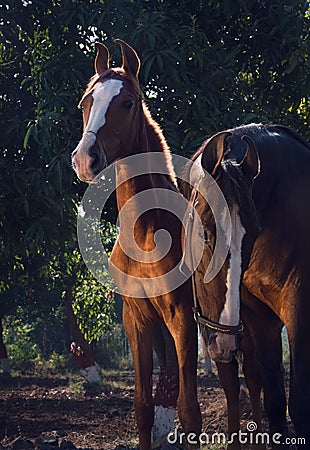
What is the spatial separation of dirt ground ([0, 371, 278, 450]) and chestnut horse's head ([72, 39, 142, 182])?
343 centimetres

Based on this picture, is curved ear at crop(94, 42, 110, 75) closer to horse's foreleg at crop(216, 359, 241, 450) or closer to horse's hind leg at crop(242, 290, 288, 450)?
horse's hind leg at crop(242, 290, 288, 450)

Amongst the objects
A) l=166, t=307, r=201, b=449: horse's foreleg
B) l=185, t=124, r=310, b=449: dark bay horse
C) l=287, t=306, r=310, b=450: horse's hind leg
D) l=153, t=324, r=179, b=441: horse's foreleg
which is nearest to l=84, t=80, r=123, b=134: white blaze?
l=185, t=124, r=310, b=449: dark bay horse

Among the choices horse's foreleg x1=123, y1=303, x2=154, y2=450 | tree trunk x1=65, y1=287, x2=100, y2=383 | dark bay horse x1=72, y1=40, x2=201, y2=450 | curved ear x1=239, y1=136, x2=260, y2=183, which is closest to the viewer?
curved ear x1=239, y1=136, x2=260, y2=183

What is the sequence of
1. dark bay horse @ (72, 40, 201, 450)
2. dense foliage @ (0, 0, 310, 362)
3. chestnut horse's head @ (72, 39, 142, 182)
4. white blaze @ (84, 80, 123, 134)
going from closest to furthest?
chestnut horse's head @ (72, 39, 142, 182), white blaze @ (84, 80, 123, 134), dark bay horse @ (72, 40, 201, 450), dense foliage @ (0, 0, 310, 362)

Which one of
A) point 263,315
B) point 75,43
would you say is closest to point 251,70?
point 75,43

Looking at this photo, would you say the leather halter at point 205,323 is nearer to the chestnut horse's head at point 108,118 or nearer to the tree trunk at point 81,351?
the chestnut horse's head at point 108,118

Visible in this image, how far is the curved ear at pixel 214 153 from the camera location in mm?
4047

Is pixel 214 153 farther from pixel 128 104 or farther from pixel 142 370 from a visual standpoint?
pixel 142 370

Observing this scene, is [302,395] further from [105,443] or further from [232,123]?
[105,443]

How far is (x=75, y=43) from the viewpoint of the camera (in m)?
7.70

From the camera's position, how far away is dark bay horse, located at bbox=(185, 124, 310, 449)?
12.9ft

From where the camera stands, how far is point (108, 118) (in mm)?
4949

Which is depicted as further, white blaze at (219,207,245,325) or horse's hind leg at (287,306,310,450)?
horse's hind leg at (287,306,310,450)

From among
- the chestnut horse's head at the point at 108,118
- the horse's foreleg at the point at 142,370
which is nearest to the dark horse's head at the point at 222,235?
the chestnut horse's head at the point at 108,118
